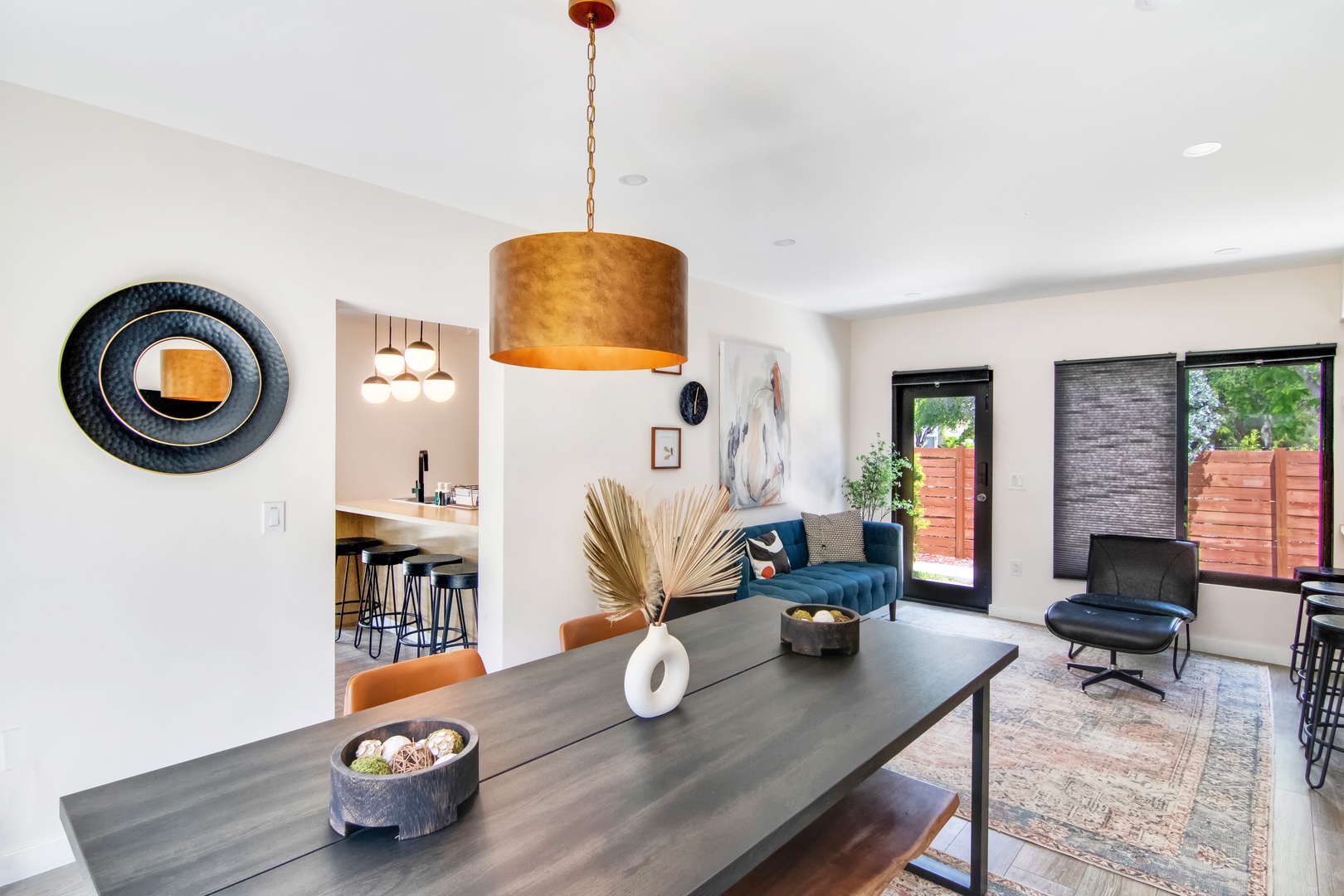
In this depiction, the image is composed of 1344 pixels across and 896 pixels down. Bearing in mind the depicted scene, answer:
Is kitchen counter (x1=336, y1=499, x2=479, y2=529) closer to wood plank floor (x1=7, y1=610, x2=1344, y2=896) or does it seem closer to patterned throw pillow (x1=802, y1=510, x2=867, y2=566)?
wood plank floor (x1=7, y1=610, x2=1344, y2=896)

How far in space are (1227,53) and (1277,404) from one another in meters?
3.61

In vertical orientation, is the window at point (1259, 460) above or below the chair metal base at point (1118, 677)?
above

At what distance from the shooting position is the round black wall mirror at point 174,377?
90.1 inches

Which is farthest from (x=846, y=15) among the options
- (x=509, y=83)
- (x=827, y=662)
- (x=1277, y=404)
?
(x=1277, y=404)

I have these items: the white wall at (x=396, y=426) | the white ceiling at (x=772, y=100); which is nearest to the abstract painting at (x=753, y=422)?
the white ceiling at (x=772, y=100)

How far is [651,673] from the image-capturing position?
157 cm

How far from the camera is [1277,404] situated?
14.8ft

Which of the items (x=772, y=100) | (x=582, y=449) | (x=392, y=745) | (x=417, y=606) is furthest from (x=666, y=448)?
(x=392, y=745)

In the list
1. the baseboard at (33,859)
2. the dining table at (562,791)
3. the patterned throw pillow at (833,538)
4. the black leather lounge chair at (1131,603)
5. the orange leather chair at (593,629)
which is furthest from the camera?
the patterned throw pillow at (833,538)

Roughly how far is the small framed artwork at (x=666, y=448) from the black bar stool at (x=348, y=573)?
2202 millimetres

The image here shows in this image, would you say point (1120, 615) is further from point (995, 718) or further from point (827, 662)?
point (827, 662)

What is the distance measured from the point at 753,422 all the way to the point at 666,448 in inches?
39.7

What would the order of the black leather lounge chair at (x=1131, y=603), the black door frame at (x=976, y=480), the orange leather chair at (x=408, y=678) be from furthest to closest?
the black door frame at (x=976, y=480) → the black leather lounge chair at (x=1131, y=603) → the orange leather chair at (x=408, y=678)

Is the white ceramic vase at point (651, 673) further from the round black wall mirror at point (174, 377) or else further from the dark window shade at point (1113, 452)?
the dark window shade at point (1113, 452)
